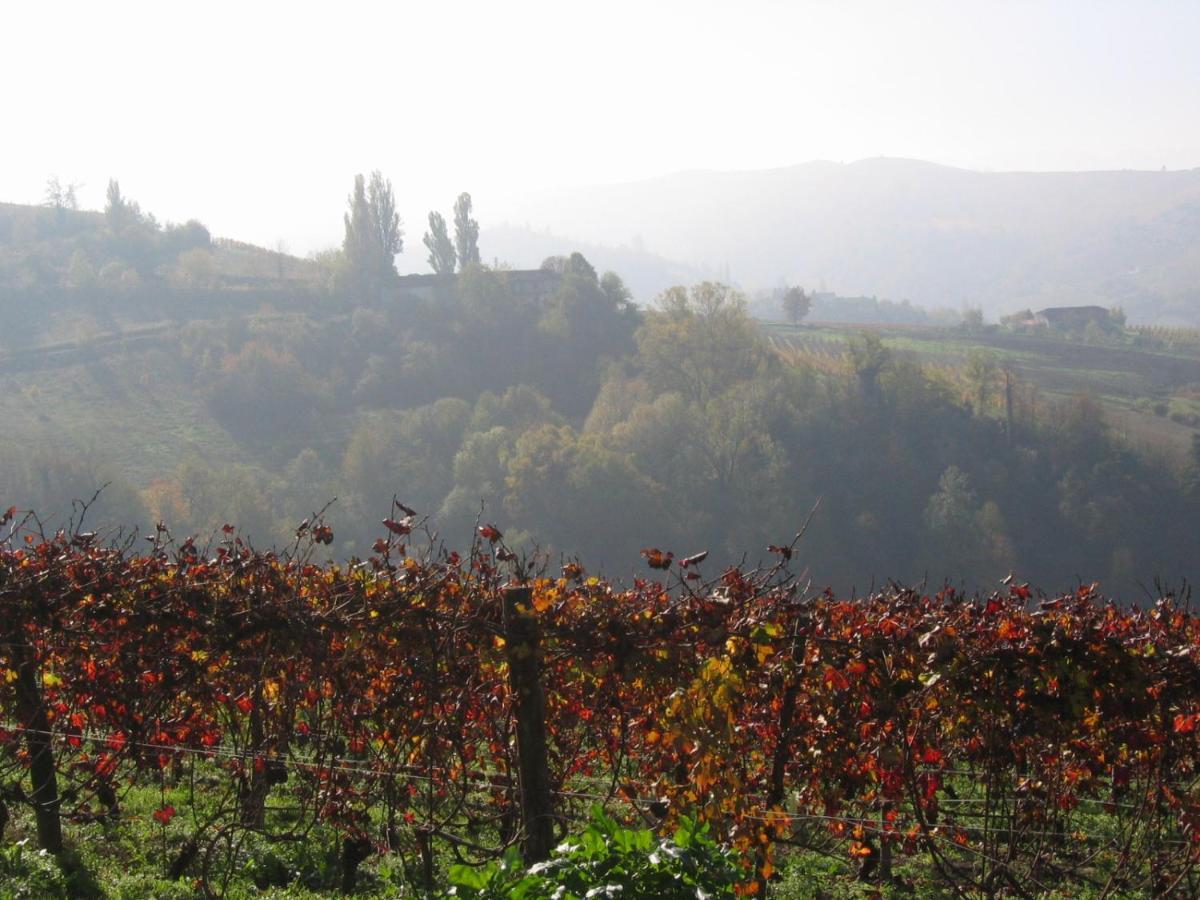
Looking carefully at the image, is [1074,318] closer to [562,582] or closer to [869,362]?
[869,362]

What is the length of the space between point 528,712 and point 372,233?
93357 millimetres

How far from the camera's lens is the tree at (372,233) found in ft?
301

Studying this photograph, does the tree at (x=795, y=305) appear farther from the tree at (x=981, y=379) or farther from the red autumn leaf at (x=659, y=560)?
the red autumn leaf at (x=659, y=560)

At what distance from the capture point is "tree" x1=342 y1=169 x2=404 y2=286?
91875mm

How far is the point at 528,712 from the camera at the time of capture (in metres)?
4.40

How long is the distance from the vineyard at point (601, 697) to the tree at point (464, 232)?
97.4 m

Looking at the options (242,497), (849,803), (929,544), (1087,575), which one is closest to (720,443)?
(929,544)

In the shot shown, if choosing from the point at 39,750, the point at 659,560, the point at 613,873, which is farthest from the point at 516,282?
the point at 613,873

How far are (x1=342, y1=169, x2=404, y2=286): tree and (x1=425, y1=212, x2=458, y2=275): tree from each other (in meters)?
5.75

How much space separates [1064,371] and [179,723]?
80.6 metres

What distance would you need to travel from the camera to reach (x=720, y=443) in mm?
59281

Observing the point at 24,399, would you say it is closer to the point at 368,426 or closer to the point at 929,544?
the point at 368,426

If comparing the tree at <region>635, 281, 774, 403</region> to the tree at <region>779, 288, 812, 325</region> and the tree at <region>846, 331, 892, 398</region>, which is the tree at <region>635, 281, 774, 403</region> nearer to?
the tree at <region>846, 331, 892, 398</region>

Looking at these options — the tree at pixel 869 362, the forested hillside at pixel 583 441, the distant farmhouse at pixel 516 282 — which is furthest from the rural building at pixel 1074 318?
the distant farmhouse at pixel 516 282
